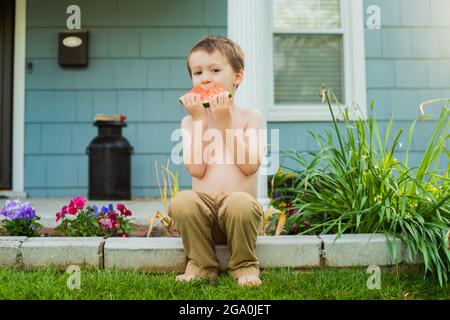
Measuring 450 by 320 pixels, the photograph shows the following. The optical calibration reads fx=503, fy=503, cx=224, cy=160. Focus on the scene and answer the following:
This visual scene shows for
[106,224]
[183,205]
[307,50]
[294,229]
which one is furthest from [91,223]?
[307,50]

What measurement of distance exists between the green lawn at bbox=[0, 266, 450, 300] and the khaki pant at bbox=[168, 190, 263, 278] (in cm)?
8

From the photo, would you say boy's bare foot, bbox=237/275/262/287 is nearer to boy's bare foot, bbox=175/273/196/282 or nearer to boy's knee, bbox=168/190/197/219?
boy's bare foot, bbox=175/273/196/282

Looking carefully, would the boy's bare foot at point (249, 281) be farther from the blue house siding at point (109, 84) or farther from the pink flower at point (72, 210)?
the blue house siding at point (109, 84)

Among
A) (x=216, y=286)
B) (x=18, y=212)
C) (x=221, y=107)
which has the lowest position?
(x=216, y=286)

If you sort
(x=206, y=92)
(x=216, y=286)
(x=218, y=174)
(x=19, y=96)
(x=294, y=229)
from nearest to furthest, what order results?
1. (x=216, y=286)
2. (x=206, y=92)
3. (x=218, y=174)
4. (x=294, y=229)
5. (x=19, y=96)

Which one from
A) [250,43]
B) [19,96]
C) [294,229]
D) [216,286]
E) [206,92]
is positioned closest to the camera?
[216,286]

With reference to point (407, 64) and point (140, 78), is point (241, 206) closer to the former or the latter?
point (140, 78)

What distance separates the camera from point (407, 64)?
4883 mm

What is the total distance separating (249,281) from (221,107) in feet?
2.33

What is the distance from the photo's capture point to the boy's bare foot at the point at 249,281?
1961 millimetres

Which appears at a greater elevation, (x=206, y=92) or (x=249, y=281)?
(x=206, y=92)

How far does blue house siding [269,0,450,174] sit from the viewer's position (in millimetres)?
4840
